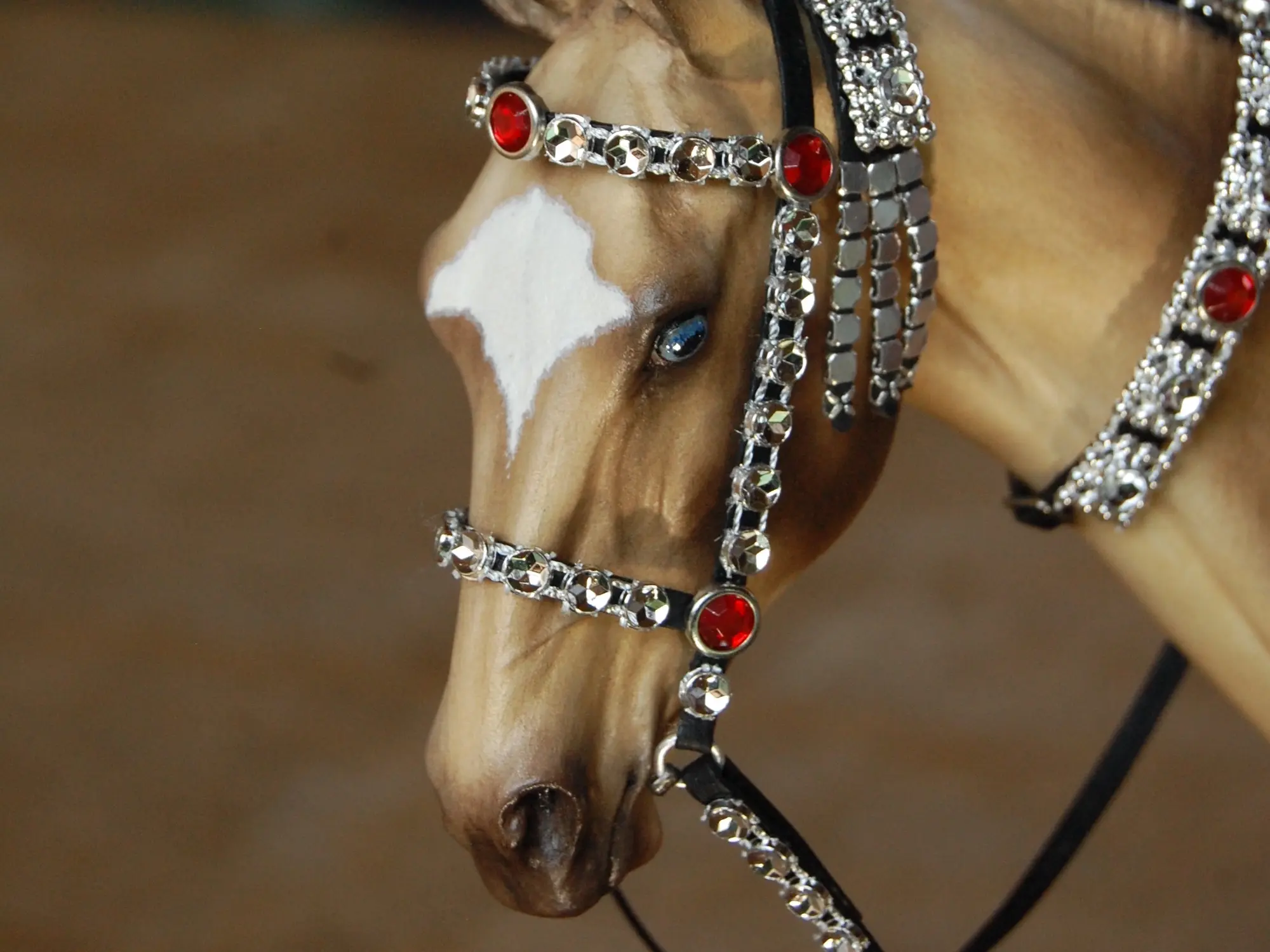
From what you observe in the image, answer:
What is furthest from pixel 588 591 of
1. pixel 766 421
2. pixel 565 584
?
pixel 766 421

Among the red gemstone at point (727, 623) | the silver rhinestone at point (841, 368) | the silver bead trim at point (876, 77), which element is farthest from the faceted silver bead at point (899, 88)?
the red gemstone at point (727, 623)

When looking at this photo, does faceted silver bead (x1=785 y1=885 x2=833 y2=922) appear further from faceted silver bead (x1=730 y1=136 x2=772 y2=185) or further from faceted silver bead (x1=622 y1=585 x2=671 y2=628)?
faceted silver bead (x1=730 y1=136 x2=772 y2=185)

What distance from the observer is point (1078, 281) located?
65 centimetres

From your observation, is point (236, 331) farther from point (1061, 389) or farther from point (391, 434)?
point (1061, 389)

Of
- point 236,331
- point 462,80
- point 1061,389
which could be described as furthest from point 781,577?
point 462,80

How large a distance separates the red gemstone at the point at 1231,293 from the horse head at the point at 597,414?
16 cm

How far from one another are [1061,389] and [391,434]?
Answer: 1.77 meters

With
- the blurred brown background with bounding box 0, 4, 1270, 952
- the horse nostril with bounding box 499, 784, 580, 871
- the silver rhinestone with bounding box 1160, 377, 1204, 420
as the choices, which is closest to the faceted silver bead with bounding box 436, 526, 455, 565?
the horse nostril with bounding box 499, 784, 580, 871

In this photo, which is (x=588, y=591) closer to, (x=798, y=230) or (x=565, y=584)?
(x=565, y=584)

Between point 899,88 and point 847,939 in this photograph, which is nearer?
point 899,88

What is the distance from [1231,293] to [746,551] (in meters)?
0.26

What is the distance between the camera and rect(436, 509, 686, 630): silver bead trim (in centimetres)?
60

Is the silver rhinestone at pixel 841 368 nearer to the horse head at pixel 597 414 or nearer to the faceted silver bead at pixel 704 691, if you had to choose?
the horse head at pixel 597 414

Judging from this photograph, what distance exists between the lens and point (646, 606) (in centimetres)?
62
